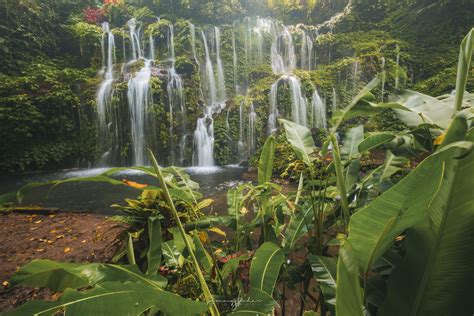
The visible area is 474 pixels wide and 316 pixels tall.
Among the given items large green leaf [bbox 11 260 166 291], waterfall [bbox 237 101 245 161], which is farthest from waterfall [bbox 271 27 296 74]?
large green leaf [bbox 11 260 166 291]

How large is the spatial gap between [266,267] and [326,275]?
222 millimetres

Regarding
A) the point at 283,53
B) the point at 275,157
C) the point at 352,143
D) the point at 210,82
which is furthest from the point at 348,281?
the point at 283,53

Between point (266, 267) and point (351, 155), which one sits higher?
point (351, 155)

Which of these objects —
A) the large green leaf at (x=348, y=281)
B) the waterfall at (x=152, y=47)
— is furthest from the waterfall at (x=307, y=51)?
the large green leaf at (x=348, y=281)

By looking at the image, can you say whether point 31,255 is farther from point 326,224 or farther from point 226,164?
point 226,164

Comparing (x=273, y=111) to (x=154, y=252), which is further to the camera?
(x=273, y=111)

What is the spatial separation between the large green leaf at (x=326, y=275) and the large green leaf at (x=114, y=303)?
1.51 feet

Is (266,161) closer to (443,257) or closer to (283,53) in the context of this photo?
(443,257)

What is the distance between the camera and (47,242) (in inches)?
113

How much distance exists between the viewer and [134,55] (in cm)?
1279

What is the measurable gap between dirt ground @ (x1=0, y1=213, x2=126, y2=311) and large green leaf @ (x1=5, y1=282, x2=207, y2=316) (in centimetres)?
152

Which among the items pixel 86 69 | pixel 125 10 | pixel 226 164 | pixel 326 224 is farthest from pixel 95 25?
pixel 326 224

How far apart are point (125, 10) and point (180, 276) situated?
54.2ft

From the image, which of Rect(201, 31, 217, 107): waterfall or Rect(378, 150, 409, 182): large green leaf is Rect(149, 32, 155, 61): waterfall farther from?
Rect(378, 150, 409, 182): large green leaf
